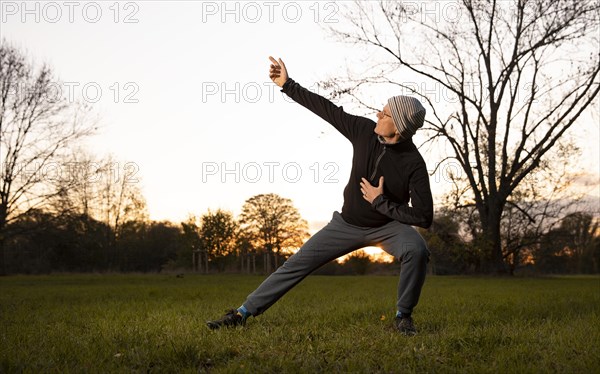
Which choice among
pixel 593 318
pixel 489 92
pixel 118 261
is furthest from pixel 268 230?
pixel 593 318

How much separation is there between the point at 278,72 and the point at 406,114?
1329mm

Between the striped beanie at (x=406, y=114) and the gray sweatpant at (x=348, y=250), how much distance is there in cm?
84

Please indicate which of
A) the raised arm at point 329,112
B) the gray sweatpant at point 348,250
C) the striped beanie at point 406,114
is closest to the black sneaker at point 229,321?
the gray sweatpant at point 348,250

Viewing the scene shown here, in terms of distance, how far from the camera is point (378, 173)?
4699 mm

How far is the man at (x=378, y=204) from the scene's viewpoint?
14.8ft

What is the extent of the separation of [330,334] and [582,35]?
21445mm

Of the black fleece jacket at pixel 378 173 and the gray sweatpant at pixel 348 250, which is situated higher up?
the black fleece jacket at pixel 378 173

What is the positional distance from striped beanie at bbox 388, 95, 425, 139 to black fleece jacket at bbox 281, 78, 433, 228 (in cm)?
18

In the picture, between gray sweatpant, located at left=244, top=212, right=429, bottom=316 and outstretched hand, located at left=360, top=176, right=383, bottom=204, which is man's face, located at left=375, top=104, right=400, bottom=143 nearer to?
outstretched hand, located at left=360, top=176, right=383, bottom=204

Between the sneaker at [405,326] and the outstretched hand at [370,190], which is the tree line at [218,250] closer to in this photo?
the sneaker at [405,326]

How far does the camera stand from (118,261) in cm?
4909

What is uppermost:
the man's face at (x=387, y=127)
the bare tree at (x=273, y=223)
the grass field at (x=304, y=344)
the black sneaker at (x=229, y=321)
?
the bare tree at (x=273, y=223)

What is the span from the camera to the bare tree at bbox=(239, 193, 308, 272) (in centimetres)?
4988

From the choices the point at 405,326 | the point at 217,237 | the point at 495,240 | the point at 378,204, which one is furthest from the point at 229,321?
the point at 217,237
